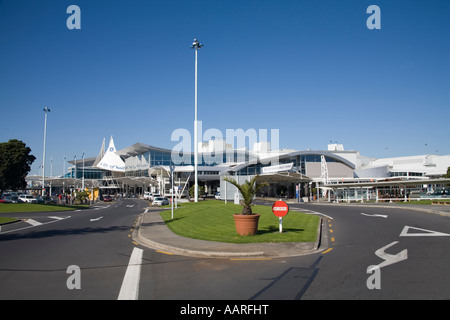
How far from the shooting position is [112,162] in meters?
119

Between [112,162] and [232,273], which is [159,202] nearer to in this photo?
[232,273]

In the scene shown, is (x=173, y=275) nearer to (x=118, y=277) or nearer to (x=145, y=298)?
(x=118, y=277)

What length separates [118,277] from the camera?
319 inches

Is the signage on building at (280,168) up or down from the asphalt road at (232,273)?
up

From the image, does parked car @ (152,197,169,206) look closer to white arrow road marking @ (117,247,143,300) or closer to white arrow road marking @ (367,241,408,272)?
white arrow road marking @ (117,247,143,300)

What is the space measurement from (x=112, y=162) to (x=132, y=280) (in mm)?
116383

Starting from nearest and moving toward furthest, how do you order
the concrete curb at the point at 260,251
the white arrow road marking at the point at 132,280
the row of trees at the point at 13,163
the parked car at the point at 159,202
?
the white arrow road marking at the point at 132,280 → the concrete curb at the point at 260,251 → the row of trees at the point at 13,163 → the parked car at the point at 159,202

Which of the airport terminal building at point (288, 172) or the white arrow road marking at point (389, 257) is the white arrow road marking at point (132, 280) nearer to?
the white arrow road marking at point (389, 257)

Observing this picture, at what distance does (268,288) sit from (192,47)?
36.3 metres

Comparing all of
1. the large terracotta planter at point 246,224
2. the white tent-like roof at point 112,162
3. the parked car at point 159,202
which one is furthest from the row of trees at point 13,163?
the white tent-like roof at point 112,162

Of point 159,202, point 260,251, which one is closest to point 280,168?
point 159,202

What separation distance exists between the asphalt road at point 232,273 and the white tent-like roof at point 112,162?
351ft

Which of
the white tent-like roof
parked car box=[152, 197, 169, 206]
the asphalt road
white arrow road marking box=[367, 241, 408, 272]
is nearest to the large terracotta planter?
the asphalt road

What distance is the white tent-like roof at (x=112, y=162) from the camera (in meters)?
117
